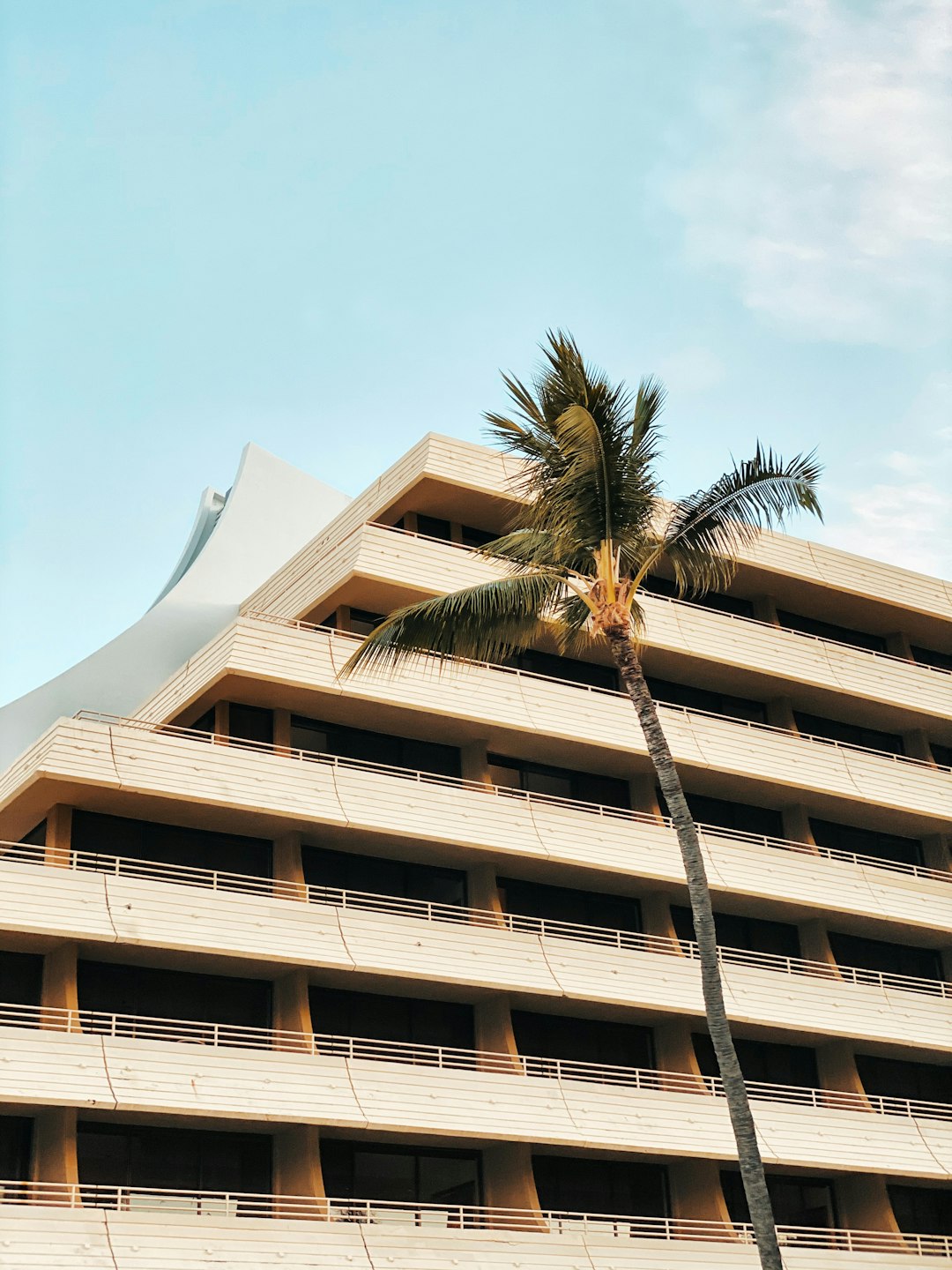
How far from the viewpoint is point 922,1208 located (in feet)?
136

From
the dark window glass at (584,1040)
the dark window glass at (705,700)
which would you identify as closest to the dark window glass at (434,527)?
the dark window glass at (705,700)

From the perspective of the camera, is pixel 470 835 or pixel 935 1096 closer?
pixel 470 835

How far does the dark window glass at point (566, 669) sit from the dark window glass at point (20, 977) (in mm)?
14885

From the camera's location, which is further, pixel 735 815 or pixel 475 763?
pixel 735 815

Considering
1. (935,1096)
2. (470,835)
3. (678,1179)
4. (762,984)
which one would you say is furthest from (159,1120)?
(935,1096)

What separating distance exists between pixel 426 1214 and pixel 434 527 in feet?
58.6

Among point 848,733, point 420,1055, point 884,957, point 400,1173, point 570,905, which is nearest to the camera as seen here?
point 400,1173

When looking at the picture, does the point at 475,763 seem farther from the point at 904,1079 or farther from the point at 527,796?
the point at 904,1079

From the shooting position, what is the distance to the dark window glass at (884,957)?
4453 centimetres

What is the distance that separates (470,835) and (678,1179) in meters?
9.46

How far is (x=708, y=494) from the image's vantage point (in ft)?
86.9

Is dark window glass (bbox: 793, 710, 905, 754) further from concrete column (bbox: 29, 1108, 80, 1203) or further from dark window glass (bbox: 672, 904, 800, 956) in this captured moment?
concrete column (bbox: 29, 1108, 80, 1203)

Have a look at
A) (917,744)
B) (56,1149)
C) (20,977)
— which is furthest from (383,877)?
(917,744)

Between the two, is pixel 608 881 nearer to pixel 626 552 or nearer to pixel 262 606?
pixel 262 606
